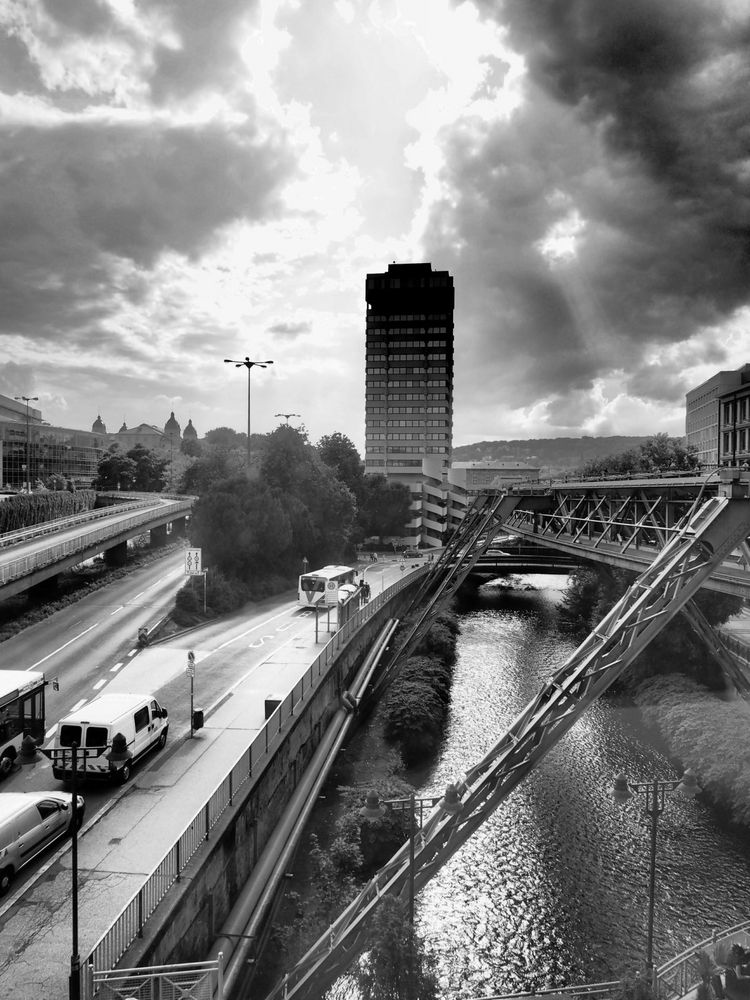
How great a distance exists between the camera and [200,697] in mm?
25656

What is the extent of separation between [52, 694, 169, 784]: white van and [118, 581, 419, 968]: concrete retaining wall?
3.45 meters

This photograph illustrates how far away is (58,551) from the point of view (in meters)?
37.7

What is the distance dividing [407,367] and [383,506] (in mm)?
47907

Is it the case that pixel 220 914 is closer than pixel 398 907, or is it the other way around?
pixel 398 907

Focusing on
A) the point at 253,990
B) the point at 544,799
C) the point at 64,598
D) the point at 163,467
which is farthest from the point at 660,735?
the point at 163,467

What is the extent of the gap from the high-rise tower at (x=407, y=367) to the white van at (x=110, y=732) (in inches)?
4525

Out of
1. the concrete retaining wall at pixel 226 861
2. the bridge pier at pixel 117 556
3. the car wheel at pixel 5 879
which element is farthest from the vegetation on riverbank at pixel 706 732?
the bridge pier at pixel 117 556

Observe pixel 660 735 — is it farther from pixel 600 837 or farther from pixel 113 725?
pixel 113 725

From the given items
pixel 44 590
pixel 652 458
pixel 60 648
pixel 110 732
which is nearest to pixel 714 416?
pixel 652 458

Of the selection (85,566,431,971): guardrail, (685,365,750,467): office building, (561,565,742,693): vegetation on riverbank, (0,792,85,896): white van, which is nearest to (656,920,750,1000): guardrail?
(85,566,431,971): guardrail

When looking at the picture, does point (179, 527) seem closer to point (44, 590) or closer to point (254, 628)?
point (44, 590)

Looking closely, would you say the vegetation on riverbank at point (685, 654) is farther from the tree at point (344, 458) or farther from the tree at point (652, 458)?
the tree at point (344, 458)

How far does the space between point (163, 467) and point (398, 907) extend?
384 ft

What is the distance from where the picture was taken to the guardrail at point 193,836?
449 inches
